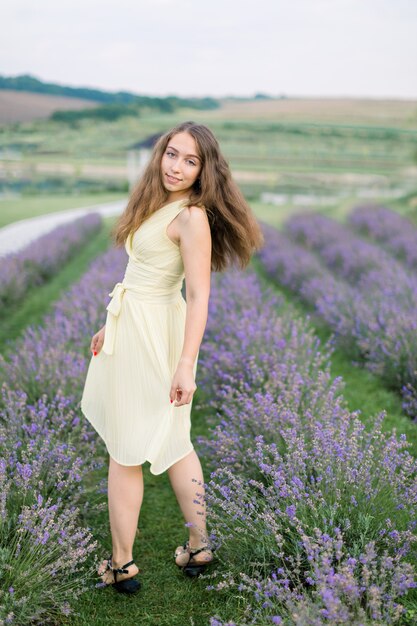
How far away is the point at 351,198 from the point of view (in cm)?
2033

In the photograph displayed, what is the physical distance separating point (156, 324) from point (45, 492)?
2.48ft

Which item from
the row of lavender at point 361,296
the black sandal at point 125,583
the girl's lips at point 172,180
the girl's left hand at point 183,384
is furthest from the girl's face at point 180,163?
the row of lavender at point 361,296

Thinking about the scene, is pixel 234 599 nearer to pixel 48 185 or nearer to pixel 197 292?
pixel 197 292

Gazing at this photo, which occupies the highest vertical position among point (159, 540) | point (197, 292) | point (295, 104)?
point (295, 104)

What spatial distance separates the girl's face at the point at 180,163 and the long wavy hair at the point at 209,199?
0.02 meters

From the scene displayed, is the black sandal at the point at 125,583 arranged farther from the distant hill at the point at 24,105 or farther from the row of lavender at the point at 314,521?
the distant hill at the point at 24,105

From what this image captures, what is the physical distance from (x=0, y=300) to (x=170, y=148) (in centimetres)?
447

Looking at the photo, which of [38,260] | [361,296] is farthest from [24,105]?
[361,296]

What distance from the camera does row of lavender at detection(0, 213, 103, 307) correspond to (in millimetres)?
6484

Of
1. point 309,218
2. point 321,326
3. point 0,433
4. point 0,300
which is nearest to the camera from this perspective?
point 0,433

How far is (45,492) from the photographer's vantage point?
233 cm

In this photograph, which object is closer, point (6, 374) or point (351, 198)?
point (6, 374)

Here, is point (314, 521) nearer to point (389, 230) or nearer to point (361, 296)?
point (361, 296)

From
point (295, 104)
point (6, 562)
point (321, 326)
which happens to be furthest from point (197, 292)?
point (295, 104)
